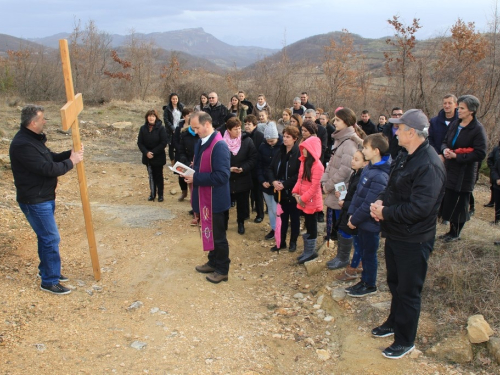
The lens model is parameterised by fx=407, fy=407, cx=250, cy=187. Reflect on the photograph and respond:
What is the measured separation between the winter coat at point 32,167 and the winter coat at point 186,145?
3.32 m

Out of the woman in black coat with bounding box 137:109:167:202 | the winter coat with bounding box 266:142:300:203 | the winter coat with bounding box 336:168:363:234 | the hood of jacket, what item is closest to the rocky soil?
the winter coat with bounding box 336:168:363:234

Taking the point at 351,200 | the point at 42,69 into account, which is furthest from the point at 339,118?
the point at 42,69

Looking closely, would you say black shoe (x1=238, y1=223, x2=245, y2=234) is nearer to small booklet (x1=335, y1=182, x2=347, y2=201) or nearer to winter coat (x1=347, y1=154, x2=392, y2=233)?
small booklet (x1=335, y1=182, x2=347, y2=201)

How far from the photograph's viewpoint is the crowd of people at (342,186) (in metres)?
3.35

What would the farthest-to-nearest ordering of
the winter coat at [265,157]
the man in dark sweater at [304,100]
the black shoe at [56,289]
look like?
the man in dark sweater at [304,100], the winter coat at [265,157], the black shoe at [56,289]

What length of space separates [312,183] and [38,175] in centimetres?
328

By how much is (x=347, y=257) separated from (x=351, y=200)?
1.05 meters

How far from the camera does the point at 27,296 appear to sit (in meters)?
4.40

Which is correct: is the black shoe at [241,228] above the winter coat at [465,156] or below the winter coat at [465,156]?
below

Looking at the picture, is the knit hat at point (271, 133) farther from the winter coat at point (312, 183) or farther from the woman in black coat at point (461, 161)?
the woman in black coat at point (461, 161)

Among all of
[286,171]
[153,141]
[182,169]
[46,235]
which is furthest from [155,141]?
[46,235]

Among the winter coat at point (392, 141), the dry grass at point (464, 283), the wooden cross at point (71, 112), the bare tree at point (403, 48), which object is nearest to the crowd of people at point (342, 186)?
the wooden cross at point (71, 112)

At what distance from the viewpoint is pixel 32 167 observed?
4.15 metres

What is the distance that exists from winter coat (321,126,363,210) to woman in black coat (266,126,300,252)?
20.7 inches
